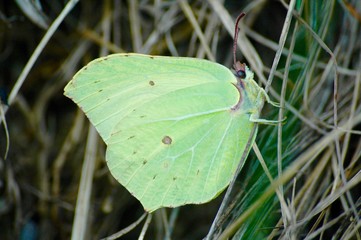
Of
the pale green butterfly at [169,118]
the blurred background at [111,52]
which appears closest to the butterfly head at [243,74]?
the pale green butterfly at [169,118]

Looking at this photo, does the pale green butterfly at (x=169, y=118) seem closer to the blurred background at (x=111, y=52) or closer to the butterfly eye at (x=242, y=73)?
the butterfly eye at (x=242, y=73)

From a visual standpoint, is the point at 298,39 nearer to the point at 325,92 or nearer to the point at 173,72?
the point at 325,92

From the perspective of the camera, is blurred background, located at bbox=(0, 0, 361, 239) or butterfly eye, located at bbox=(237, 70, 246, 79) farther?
blurred background, located at bbox=(0, 0, 361, 239)

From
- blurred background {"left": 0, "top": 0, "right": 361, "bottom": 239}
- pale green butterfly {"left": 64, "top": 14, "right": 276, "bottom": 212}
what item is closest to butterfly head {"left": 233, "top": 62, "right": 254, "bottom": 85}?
pale green butterfly {"left": 64, "top": 14, "right": 276, "bottom": 212}

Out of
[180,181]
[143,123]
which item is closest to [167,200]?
[180,181]

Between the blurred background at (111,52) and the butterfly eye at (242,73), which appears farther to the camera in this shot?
the blurred background at (111,52)

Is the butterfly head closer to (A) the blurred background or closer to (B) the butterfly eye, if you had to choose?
(B) the butterfly eye

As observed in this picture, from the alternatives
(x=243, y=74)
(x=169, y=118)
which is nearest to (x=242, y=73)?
(x=243, y=74)
